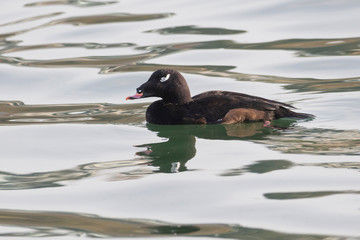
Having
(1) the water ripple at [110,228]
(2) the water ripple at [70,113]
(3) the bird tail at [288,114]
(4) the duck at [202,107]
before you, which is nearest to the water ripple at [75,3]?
(2) the water ripple at [70,113]

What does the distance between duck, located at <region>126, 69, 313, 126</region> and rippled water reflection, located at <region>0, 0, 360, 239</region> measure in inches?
4.3

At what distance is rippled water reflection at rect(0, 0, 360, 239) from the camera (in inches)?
237

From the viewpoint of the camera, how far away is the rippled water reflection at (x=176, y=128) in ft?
19.8

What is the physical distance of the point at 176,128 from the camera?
8992mm

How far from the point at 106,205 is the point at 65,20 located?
990cm

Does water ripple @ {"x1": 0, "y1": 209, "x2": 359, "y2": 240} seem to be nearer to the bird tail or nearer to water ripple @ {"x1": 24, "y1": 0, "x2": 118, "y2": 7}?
the bird tail

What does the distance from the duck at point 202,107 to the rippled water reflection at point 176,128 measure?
11cm

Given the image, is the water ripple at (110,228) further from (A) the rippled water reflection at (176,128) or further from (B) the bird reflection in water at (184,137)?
(B) the bird reflection in water at (184,137)

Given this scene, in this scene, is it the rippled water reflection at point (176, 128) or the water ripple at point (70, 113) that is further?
the water ripple at point (70, 113)

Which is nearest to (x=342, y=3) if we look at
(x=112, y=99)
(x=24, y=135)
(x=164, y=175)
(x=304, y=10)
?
(x=304, y=10)

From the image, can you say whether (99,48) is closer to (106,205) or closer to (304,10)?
(304,10)

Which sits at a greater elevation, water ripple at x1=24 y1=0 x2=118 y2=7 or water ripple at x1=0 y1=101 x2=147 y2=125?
water ripple at x1=24 y1=0 x2=118 y2=7

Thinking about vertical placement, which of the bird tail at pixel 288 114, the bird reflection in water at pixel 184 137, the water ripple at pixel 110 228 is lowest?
the water ripple at pixel 110 228

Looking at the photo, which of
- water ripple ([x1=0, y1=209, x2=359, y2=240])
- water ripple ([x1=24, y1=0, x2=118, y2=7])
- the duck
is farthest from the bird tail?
water ripple ([x1=24, y1=0, x2=118, y2=7])
